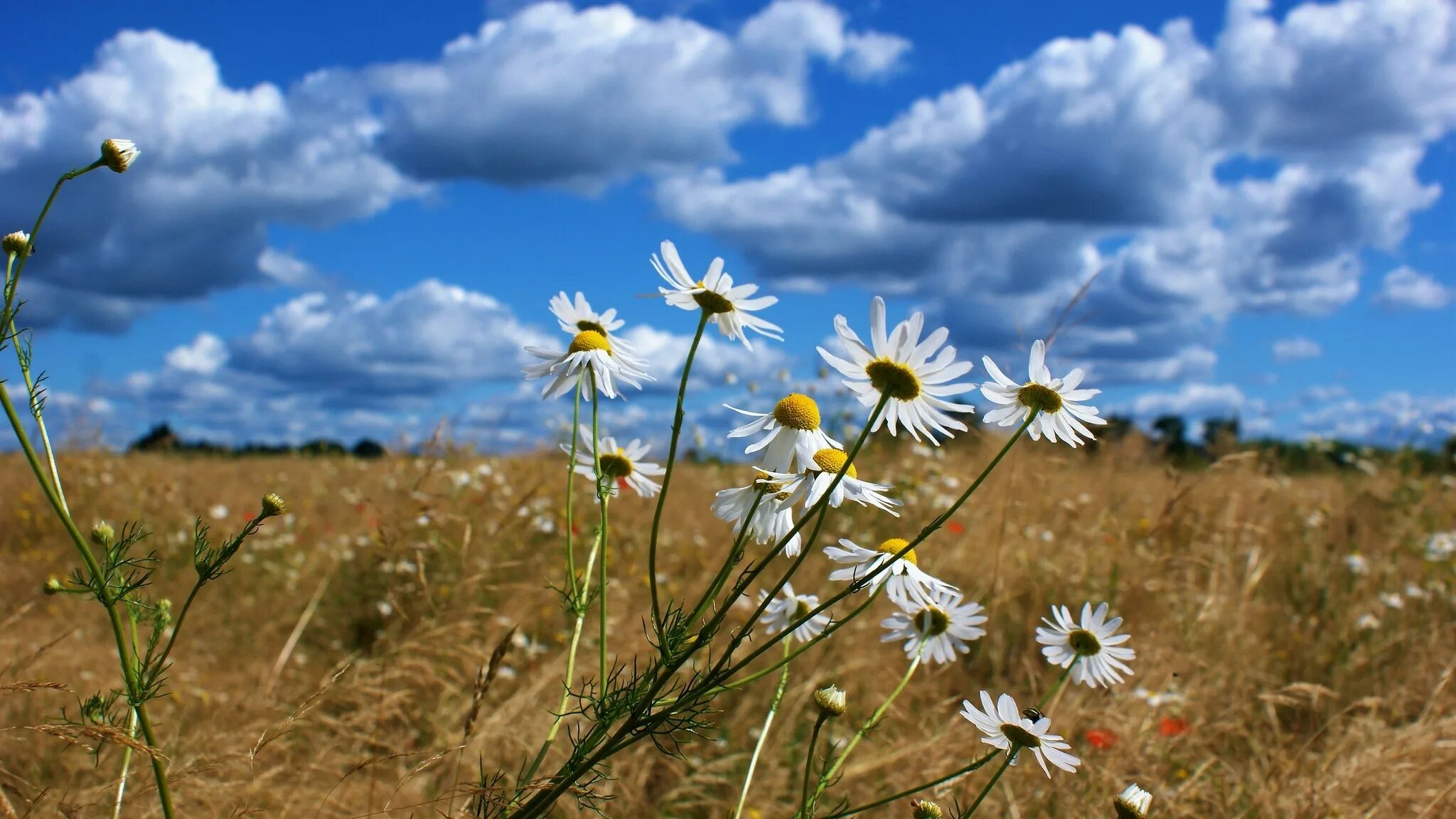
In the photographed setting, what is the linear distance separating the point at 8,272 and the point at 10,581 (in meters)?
4.16

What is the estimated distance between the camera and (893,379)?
986mm

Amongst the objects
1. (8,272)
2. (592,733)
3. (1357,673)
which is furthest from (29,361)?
(1357,673)

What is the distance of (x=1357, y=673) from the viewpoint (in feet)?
11.3

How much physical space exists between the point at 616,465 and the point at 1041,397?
643 millimetres

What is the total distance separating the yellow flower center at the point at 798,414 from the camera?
109cm

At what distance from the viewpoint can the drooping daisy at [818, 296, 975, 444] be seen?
960 millimetres

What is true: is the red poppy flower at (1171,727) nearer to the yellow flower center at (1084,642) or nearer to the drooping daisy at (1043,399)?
the yellow flower center at (1084,642)

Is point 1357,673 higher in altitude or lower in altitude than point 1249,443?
lower

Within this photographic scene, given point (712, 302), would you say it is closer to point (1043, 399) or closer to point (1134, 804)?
point (1043, 399)

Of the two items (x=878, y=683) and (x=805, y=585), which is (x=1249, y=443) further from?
(x=878, y=683)

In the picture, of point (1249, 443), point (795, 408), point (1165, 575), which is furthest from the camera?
point (1249, 443)

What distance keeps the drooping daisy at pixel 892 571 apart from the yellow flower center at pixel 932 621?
15 cm

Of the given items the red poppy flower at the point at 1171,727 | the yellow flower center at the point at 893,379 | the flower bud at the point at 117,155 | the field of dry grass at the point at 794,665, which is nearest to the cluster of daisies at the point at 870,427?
the yellow flower center at the point at 893,379

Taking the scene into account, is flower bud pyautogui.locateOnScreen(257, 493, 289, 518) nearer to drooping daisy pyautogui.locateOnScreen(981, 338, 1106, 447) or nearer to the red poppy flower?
drooping daisy pyautogui.locateOnScreen(981, 338, 1106, 447)
